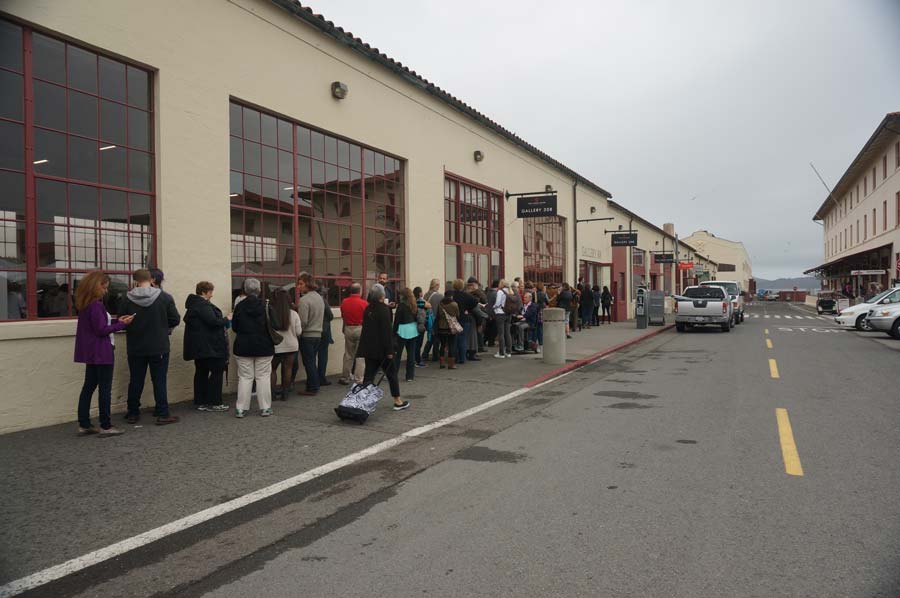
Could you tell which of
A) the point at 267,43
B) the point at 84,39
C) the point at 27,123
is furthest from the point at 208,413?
the point at 267,43

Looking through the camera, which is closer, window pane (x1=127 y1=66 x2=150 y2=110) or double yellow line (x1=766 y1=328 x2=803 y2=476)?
double yellow line (x1=766 y1=328 x2=803 y2=476)

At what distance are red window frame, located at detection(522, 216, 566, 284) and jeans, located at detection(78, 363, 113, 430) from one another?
48.6 feet

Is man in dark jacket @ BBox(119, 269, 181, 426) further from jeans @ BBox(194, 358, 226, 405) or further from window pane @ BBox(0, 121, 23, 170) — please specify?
window pane @ BBox(0, 121, 23, 170)

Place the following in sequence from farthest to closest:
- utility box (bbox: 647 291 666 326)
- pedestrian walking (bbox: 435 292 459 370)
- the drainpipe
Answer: utility box (bbox: 647 291 666 326) → the drainpipe → pedestrian walking (bbox: 435 292 459 370)

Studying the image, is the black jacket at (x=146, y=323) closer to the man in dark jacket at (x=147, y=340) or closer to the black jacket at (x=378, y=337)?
the man in dark jacket at (x=147, y=340)

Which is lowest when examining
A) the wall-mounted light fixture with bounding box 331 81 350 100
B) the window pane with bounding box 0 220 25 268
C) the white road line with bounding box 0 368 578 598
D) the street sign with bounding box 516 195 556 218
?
the white road line with bounding box 0 368 578 598

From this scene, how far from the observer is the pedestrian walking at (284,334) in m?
7.76

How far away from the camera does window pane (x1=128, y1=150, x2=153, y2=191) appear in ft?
24.8

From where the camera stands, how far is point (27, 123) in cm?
646

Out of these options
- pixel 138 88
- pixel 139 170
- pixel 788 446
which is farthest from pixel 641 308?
pixel 138 88

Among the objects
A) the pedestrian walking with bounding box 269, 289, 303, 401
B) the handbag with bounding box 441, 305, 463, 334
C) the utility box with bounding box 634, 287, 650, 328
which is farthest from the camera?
the utility box with bounding box 634, 287, 650, 328

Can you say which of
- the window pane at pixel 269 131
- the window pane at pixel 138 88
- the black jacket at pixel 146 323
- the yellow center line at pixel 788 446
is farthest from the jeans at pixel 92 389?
the yellow center line at pixel 788 446

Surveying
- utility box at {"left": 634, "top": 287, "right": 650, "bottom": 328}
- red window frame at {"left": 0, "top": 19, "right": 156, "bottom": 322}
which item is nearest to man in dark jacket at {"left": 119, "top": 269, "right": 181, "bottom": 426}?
red window frame at {"left": 0, "top": 19, "right": 156, "bottom": 322}

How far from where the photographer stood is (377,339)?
7.48 m
